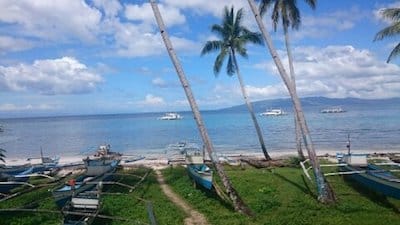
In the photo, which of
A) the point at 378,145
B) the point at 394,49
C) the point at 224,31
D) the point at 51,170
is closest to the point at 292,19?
the point at 394,49

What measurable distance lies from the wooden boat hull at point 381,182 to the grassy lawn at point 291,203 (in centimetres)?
40

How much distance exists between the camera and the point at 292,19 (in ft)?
75.4

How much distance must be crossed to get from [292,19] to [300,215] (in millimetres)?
13200

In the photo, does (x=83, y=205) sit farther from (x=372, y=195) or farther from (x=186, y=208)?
(x=372, y=195)

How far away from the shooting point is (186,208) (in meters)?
15.5

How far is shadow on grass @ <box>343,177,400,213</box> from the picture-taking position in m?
14.6

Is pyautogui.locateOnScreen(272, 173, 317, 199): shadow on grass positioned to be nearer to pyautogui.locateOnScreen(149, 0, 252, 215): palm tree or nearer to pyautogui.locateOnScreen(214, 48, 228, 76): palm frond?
pyautogui.locateOnScreen(149, 0, 252, 215): palm tree

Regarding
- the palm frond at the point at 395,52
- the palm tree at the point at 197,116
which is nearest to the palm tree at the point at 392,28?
the palm frond at the point at 395,52

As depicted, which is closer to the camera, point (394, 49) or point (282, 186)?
point (282, 186)

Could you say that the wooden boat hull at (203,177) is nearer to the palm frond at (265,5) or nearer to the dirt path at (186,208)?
the dirt path at (186,208)

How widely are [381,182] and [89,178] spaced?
1318 cm

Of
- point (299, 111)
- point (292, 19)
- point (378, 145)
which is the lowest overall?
point (378, 145)

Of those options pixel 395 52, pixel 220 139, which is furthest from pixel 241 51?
pixel 220 139

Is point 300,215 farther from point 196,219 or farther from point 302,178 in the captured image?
point 302,178
